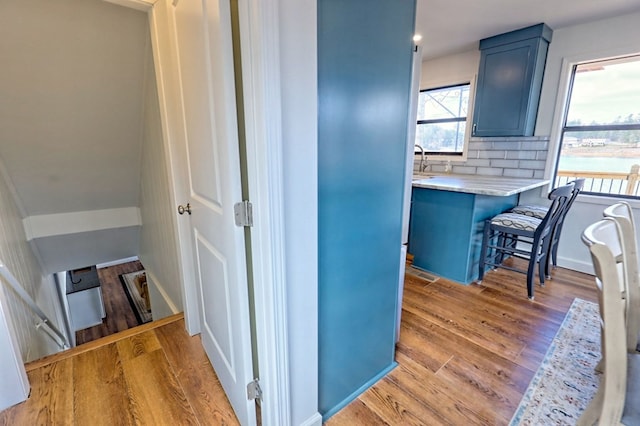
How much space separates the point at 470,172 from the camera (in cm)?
361

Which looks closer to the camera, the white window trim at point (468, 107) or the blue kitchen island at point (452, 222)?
the blue kitchen island at point (452, 222)

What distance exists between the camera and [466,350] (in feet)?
6.25

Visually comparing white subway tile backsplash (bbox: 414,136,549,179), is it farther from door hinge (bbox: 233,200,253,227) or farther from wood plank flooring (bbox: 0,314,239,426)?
wood plank flooring (bbox: 0,314,239,426)

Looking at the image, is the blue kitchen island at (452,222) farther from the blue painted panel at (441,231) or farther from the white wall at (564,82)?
the white wall at (564,82)

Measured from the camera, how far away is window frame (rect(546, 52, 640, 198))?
266cm

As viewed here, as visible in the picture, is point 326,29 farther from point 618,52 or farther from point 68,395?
point 618,52

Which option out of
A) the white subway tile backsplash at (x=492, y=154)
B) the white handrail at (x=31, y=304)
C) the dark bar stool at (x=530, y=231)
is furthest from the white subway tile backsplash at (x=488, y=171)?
the white handrail at (x=31, y=304)

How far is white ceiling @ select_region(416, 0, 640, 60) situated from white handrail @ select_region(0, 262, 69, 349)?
3216mm

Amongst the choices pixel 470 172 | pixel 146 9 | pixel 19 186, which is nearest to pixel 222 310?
pixel 146 9

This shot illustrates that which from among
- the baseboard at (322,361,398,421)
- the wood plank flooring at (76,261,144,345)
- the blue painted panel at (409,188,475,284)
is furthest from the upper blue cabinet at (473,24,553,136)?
the wood plank flooring at (76,261,144,345)

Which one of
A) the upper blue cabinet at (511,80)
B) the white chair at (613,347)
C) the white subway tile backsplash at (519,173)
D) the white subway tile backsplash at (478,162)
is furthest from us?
the white subway tile backsplash at (478,162)

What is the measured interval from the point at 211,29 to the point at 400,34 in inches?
31.0

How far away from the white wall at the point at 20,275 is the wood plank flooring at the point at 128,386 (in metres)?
0.37

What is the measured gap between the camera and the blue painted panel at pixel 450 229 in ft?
8.75
